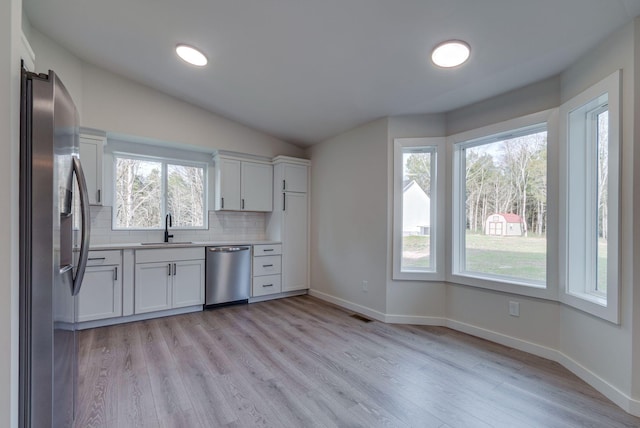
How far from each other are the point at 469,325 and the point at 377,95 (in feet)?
8.14

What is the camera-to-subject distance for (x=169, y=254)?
341cm

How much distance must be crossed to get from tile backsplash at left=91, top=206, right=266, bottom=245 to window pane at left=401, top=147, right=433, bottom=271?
2.31 meters

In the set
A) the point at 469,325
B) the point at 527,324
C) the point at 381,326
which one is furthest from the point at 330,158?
the point at 527,324

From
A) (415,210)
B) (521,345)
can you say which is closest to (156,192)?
(415,210)

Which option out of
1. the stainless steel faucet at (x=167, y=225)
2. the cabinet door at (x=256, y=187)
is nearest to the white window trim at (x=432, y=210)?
the cabinet door at (x=256, y=187)

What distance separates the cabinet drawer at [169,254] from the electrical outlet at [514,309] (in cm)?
336

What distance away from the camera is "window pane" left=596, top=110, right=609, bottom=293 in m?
2.06

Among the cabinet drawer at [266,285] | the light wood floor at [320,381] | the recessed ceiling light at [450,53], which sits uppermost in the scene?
the recessed ceiling light at [450,53]

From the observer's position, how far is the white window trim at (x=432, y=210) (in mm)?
3127

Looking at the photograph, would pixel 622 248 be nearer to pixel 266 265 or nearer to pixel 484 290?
pixel 484 290

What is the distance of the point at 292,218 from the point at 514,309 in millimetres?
2889

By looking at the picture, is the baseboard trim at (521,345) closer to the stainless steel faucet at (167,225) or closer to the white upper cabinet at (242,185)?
the white upper cabinet at (242,185)

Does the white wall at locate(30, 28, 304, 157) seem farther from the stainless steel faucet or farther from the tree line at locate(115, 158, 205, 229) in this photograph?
the stainless steel faucet

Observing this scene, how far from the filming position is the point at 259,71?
9.37 ft
